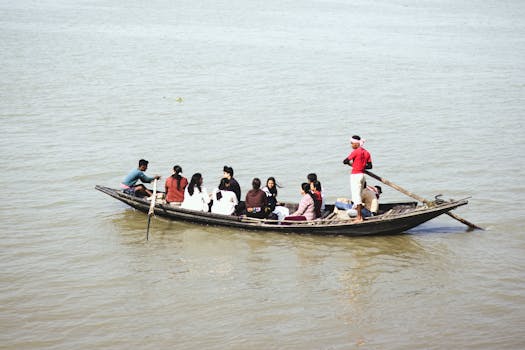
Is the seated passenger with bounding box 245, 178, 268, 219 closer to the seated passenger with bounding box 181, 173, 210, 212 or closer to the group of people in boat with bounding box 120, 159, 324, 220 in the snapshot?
the group of people in boat with bounding box 120, 159, 324, 220

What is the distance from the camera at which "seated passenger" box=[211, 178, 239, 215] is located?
11.7 m

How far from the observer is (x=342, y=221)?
11.0 m

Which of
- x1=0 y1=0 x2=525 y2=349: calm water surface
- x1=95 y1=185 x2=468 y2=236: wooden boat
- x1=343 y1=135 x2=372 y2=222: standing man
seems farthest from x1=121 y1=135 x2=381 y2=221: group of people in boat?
x1=0 y1=0 x2=525 y2=349: calm water surface

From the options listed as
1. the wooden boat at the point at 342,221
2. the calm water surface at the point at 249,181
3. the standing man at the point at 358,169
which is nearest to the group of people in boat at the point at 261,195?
the standing man at the point at 358,169

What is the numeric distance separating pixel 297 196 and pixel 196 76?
1379cm

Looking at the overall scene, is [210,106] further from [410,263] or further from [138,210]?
[410,263]

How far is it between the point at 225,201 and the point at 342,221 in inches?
83.8

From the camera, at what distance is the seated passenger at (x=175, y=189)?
1206cm

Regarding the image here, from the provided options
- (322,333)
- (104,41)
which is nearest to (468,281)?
(322,333)

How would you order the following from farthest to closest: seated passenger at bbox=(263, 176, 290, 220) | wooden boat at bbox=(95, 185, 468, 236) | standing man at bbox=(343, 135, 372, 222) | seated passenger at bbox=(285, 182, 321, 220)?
seated passenger at bbox=(263, 176, 290, 220) → seated passenger at bbox=(285, 182, 321, 220) → standing man at bbox=(343, 135, 372, 222) → wooden boat at bbox=(95, 185, 468, 236)

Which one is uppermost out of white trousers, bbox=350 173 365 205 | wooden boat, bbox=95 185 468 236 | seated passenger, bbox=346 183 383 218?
white trousers, bbox=350 173 365 205

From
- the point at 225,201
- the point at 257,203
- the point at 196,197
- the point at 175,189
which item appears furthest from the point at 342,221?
the point at 175,189

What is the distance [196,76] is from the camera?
26.5 meters

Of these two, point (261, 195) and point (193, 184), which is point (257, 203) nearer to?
point (261, 195)
